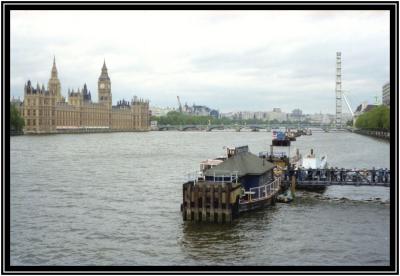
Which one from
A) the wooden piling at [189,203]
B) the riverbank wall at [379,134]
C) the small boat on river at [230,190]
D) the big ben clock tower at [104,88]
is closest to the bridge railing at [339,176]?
the small boat on river at [230,190]

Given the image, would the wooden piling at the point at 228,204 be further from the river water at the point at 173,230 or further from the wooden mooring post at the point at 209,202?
the river water at the point at 173,230

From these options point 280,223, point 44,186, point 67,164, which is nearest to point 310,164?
point 280,223

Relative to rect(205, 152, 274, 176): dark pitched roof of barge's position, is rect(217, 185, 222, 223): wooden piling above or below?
below

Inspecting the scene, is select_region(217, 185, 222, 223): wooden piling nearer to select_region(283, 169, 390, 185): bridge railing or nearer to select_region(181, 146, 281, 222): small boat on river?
select_region(181, 146, 281, 222): small boat on river

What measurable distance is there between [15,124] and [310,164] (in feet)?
253

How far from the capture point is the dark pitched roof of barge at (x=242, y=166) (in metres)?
23.7

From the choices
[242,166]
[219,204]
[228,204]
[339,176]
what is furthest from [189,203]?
[339,176]

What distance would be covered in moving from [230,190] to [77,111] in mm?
138807

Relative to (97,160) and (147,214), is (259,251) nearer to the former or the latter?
(147,214)

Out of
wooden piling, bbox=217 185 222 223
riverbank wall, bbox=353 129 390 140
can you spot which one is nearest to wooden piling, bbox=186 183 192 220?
wooden piling, bbox=217 185 222 223

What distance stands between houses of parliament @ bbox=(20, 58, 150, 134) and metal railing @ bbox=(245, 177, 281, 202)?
106012mm

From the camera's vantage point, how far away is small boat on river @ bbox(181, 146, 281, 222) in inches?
835

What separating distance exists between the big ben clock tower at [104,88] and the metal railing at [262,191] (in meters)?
159

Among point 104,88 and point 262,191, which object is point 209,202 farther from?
point 104,88
